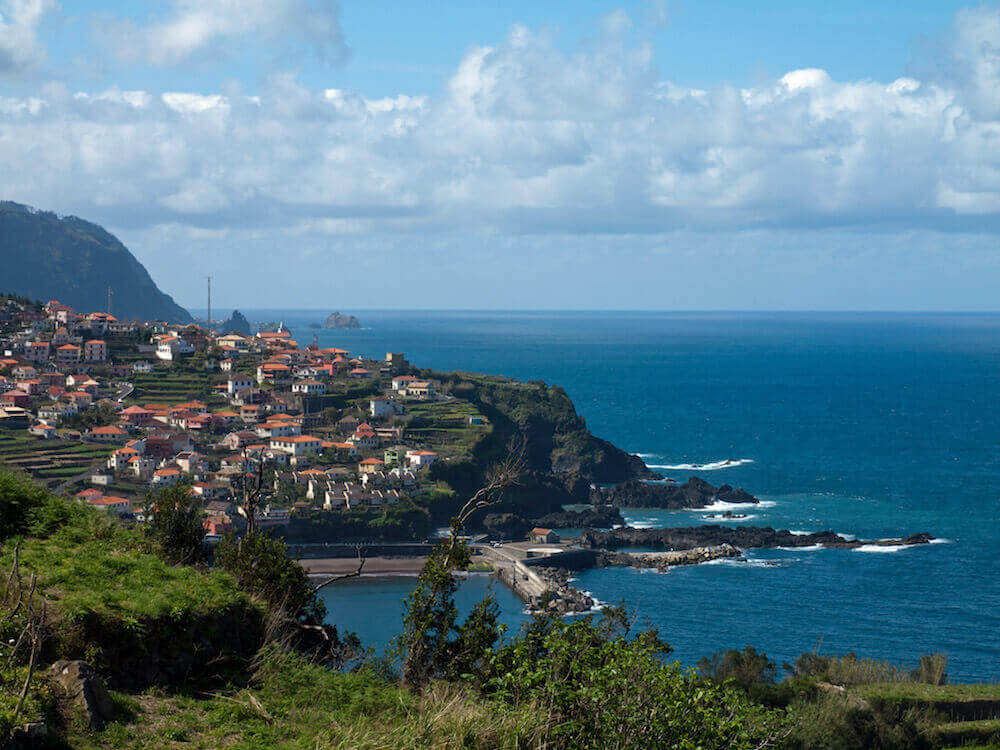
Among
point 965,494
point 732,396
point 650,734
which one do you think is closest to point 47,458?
point 650,734

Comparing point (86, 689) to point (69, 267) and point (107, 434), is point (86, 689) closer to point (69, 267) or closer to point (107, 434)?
point (107, 434)

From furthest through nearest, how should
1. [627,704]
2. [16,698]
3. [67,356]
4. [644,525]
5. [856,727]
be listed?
1. [67,356]
2. [644,525]
3. [856,727]
4. [627,704]
5. [16,698]

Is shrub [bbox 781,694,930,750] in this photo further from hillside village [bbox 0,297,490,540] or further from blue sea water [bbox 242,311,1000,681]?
hillside village [bbox 0,297,490,540]

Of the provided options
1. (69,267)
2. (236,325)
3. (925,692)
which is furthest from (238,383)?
(236,325)

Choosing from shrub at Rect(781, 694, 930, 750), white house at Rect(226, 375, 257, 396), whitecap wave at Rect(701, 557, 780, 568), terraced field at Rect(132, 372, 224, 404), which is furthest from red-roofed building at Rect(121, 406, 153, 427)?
shrub at Rect(781, 694, 930, 750)

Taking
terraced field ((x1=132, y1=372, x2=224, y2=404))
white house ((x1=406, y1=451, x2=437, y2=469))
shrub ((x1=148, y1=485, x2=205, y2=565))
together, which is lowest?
white house ((x1=406, y1=451, x2=437, y2=469))

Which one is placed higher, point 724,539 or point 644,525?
point 724,539
